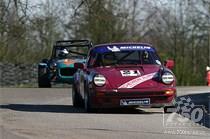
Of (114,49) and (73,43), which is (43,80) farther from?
(114,49)

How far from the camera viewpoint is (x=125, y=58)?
14938 mm

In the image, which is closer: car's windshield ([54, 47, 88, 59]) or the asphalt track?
the asphalt track

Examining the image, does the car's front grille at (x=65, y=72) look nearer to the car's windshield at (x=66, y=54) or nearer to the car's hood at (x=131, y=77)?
the car's windshield at (x=66, y=54)

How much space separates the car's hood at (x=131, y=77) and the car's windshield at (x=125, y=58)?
2.07 ft

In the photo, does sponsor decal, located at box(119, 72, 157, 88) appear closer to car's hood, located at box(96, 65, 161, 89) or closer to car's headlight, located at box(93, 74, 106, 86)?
car's hood, located at box(96, 65, 161, 89)

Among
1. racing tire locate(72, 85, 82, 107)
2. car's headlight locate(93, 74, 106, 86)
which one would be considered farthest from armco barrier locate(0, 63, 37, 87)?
car's headlight locate(93, 74, 106, 86)

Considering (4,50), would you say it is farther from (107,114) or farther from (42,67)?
(107,114)

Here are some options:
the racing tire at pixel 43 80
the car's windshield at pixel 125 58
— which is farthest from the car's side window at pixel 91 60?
the racing tire at pixel 43 80

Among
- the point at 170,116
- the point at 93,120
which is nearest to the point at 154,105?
the point at 170,116

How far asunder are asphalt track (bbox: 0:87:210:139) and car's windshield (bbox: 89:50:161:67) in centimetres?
103

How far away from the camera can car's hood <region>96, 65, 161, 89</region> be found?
13844 mm

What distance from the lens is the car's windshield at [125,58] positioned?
14898mm

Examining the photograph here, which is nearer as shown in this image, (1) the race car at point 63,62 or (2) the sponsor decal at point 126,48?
(2) the sponsor decal at point 126,48

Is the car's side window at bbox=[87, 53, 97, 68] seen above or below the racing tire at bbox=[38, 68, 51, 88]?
above
